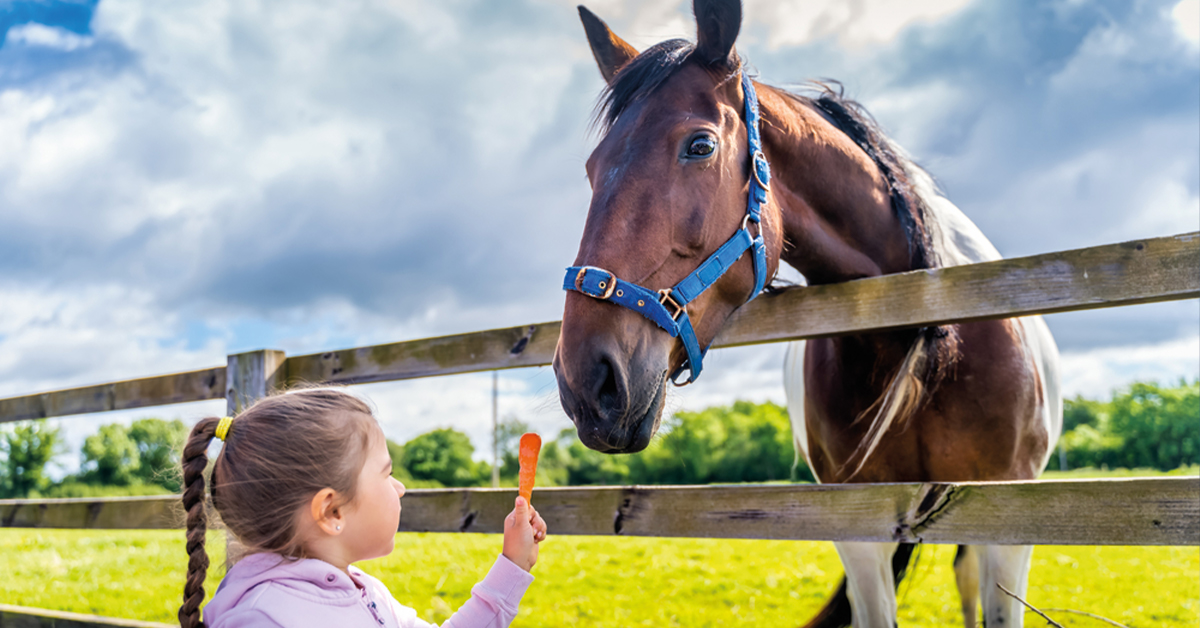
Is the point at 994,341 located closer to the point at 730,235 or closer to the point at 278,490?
the point at 730,235

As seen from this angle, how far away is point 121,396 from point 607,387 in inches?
136

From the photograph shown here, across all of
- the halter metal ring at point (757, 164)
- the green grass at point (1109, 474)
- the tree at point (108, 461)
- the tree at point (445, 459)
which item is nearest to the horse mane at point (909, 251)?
the green grass at point (1109, 474)

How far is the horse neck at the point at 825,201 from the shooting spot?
216cm

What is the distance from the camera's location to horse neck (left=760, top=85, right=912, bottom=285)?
2.16 metres

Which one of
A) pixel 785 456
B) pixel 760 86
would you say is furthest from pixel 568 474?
pixel 760 86

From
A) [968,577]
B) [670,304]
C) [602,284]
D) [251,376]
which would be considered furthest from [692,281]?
[968,577]

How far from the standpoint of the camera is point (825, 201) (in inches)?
87.7

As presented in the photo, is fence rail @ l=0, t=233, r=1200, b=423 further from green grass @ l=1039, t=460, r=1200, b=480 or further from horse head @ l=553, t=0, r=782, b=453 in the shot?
green grass @ l=1039, t=460, r=1200, b=480

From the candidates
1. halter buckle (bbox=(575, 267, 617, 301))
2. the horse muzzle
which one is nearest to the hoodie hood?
the horse muzzle

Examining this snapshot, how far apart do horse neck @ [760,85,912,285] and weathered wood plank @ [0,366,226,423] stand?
268 centimetres

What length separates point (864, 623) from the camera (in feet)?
8.64

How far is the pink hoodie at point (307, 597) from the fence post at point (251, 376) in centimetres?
207

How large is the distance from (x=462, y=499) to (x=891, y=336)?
1.63 m

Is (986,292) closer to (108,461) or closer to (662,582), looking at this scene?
(662,582)
